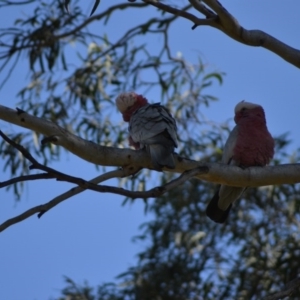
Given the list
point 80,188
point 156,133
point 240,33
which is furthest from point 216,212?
point 80,188

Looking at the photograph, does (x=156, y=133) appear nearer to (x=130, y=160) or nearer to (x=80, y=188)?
(x=130, y=160)

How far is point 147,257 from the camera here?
7.71m

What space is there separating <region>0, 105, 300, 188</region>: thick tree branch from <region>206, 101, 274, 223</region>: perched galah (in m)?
0.58

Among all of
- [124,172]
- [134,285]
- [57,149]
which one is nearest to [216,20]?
[124,172]

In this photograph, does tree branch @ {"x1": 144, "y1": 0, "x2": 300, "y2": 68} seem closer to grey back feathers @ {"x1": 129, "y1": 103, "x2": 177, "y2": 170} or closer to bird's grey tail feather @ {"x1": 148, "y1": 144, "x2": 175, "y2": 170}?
grey back feathers @ {"x1": 129, "y1": 103, "x2": 177, "y2": 170}

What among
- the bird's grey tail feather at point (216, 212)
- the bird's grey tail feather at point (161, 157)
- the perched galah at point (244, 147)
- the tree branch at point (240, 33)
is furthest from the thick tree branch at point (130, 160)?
the bird's grey tail feather at point (216, 212)

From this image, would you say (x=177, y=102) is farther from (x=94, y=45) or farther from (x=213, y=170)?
(x=213, y=170)

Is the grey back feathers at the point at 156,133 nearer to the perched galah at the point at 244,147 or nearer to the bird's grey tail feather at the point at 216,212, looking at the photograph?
the perched galah at the point at 244,147

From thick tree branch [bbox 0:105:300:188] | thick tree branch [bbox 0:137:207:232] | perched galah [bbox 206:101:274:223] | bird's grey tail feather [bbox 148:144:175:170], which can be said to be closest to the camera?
thick tree branch [bbox 0:137:207:232]

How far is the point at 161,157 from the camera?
3.85m

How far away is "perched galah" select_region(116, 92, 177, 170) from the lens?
3.86 meters

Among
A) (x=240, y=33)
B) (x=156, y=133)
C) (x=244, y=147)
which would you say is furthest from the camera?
(x=244, y=147)

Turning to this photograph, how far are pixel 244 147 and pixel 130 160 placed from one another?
1.03 metres

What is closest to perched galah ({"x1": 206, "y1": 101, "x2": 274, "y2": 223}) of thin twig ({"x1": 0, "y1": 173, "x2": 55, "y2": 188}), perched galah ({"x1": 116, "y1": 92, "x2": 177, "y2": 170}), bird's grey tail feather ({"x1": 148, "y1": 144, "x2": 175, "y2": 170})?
perched galah ({"x1": 116, "y1": 92, "x2": 177, "y2": 170})
